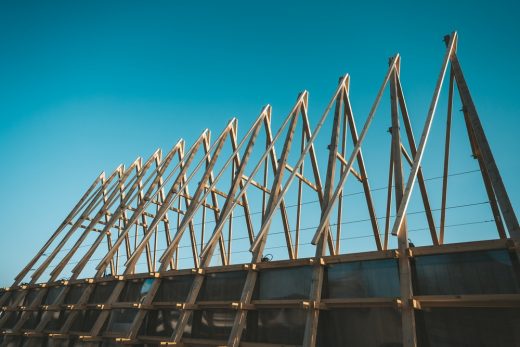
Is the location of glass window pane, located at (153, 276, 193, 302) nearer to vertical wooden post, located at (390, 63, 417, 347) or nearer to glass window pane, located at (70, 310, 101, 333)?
glass window pane, located at (70, 310, 101, 333)

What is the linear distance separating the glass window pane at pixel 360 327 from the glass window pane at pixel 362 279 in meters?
0.30

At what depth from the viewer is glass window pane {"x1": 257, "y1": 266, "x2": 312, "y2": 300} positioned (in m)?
6.75

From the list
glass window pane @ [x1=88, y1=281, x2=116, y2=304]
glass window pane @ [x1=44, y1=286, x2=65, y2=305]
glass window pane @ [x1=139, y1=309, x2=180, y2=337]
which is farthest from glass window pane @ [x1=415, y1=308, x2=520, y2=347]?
glass window pane @ [x1=44, y1=286, x2=65, y2=305]

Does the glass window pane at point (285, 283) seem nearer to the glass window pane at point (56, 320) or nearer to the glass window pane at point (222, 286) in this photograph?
the glass window pane at point (222, 286)

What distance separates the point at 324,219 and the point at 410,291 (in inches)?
89.2

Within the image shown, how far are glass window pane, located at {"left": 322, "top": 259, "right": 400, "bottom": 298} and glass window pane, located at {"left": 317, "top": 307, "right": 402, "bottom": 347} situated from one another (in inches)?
12.0

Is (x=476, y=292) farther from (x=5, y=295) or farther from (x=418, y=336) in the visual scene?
(x=5, y=295)

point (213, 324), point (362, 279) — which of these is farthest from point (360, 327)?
point (213, 324)

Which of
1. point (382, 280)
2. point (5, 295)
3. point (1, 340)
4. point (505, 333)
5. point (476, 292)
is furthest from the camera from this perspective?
point (5, 295)

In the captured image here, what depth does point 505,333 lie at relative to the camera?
4.77 m

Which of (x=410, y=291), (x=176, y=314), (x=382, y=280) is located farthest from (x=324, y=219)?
(x=176, y=314)

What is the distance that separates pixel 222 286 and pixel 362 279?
10.8 ft

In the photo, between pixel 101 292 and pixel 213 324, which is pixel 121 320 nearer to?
pixel 101 292

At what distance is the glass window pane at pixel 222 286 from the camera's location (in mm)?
7590
